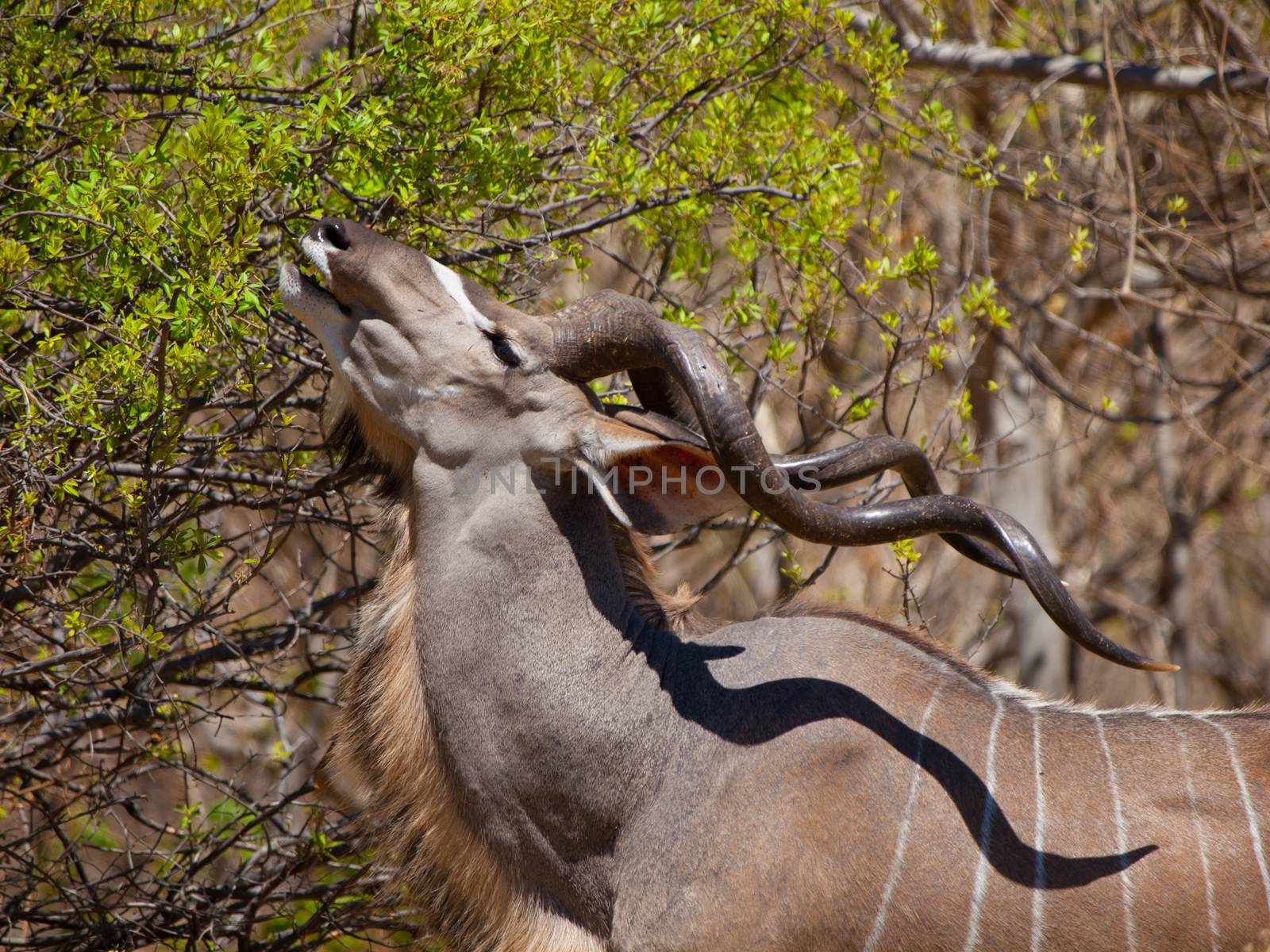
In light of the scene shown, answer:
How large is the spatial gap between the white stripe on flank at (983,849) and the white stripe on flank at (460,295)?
168cm

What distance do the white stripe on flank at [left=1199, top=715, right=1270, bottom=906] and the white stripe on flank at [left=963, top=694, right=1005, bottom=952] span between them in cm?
57

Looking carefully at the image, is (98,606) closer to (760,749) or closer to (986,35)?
(760,749)

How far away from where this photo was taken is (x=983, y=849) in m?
3.12

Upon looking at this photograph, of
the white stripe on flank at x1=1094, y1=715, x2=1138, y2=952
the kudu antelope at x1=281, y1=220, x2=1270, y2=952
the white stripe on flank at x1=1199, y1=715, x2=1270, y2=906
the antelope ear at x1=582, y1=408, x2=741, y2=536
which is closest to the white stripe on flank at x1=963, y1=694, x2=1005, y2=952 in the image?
the kudu antelope at x1=281, y1=220, x2=1270, y2=952

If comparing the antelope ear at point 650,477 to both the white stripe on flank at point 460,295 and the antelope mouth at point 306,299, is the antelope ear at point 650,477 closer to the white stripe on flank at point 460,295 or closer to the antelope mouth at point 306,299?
the white stripe on flank at point 460,295

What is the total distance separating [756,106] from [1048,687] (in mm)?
5943

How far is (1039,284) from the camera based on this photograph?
8898mm

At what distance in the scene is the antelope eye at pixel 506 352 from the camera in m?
3.47

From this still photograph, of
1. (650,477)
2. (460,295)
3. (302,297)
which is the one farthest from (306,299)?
(650,477)

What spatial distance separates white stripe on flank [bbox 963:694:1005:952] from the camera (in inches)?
121

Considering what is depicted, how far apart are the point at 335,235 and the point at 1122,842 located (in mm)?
2453

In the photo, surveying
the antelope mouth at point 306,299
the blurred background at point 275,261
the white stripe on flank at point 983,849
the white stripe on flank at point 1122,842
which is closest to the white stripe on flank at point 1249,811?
the white stripe on flank at point 1122,842

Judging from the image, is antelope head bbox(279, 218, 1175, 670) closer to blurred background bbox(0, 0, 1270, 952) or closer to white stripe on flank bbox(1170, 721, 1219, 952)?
blurred background bbox(0, 0, 1270, 952)

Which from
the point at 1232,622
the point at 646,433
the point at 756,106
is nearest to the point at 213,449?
the point at 646,433
